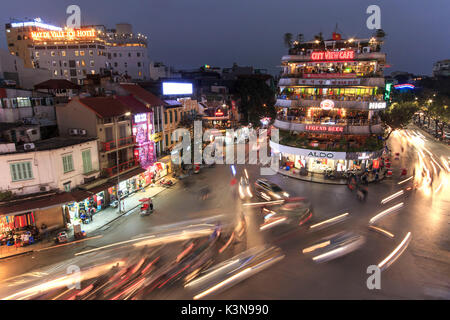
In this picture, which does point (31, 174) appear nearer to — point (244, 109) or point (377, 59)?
point (377, 59)

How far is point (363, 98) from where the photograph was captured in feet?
124

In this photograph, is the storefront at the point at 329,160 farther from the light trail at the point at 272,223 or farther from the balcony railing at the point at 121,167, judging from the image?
the balcony railing at the point at 121,167

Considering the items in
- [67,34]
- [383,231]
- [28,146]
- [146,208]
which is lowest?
[383,231]

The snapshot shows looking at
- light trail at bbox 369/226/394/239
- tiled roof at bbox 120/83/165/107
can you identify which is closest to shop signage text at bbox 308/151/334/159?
light trail at bbox 369/226/394/239

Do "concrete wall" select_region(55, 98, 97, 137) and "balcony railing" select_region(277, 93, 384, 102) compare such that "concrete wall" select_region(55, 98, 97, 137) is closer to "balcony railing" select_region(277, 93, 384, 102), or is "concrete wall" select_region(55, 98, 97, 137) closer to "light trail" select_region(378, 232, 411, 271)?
"light trail" select_region(378, 232, 411, 271)

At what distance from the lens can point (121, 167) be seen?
29.1 m

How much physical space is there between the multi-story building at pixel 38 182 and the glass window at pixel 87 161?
1.68ft

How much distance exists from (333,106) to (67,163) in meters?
32.1

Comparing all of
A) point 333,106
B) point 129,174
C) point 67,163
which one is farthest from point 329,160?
point 67,163

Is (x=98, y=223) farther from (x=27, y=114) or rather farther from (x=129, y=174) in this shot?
(x=27, y=114)

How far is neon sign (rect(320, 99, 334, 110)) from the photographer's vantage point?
124 feet

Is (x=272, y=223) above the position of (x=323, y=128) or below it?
below
